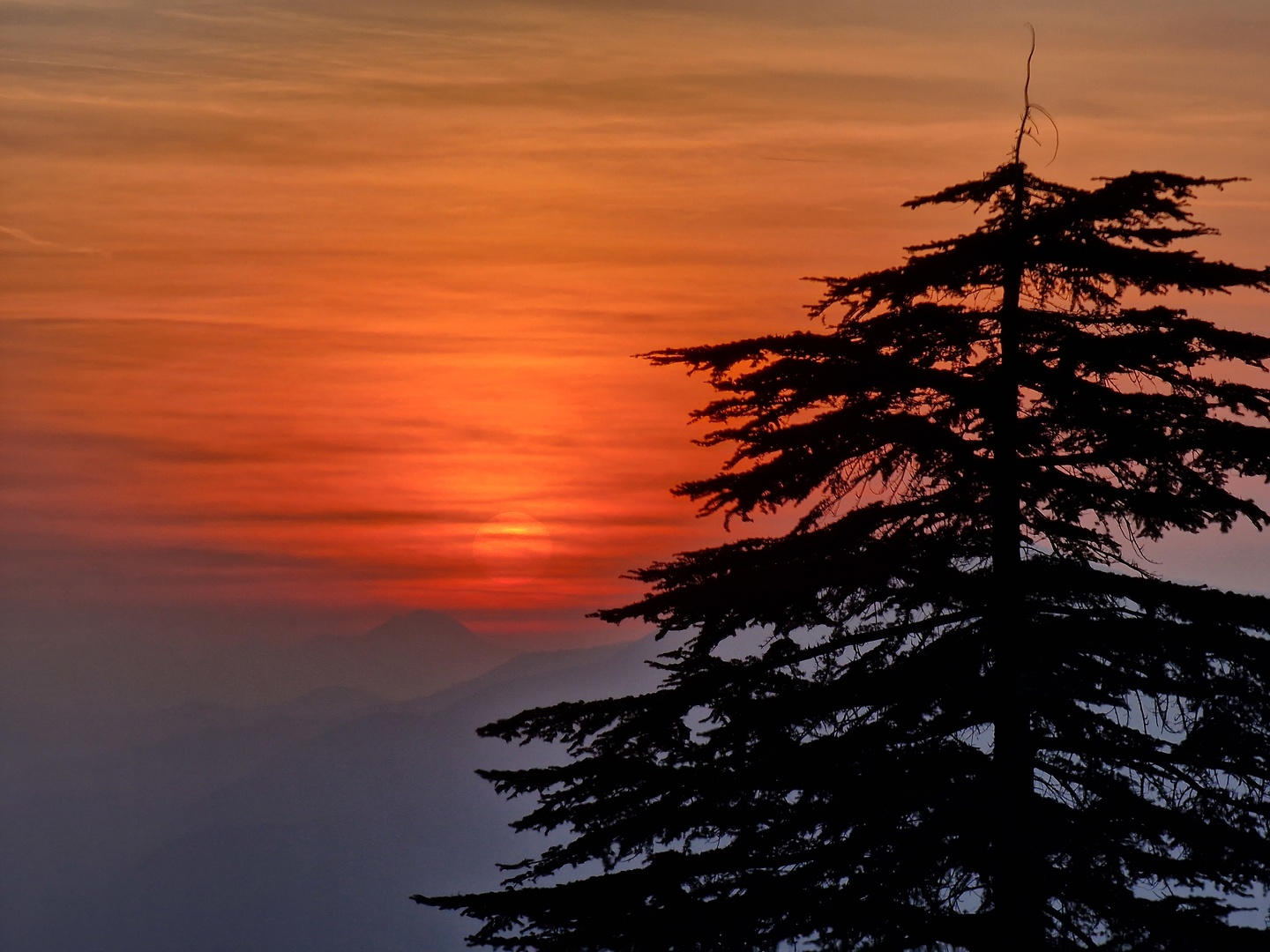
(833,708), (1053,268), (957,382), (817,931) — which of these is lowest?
(817,931)

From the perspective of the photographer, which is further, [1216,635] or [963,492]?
[963,492]

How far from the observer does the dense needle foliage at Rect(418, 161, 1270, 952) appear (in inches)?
534

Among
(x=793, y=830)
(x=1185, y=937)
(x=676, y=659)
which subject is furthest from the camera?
(x=676, y=659)

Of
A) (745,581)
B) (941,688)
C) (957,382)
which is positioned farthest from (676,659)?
(957,382)

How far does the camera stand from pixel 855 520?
14680 millimetres

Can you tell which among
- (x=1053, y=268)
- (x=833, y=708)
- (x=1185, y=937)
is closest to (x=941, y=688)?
(x=833, y=708)

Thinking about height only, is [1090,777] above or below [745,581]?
below

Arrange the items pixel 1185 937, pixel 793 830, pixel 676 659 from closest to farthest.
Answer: pixel 1185 937, pixel 793 830, pixel 676 659

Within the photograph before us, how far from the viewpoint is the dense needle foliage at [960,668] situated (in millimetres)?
13562

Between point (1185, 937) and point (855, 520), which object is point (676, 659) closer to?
point (855, 520)

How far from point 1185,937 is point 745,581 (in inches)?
216

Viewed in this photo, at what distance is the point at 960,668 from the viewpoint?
540 inches

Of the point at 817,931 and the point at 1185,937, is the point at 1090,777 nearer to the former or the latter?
the point at 1185,937

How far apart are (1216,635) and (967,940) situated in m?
3.88
